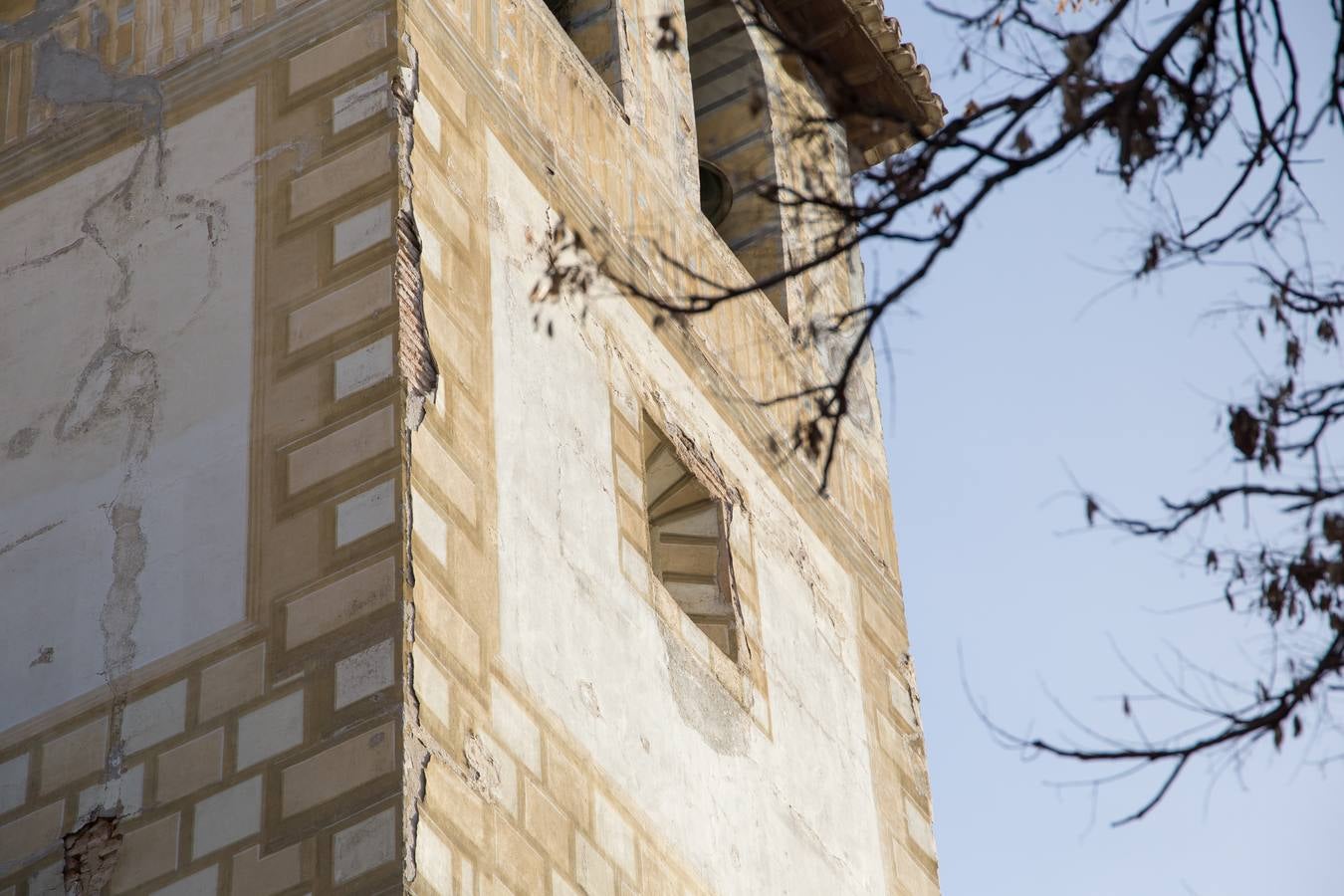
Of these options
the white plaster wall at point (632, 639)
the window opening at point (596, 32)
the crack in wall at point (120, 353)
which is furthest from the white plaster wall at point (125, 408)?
the window opening at point (596, 32)

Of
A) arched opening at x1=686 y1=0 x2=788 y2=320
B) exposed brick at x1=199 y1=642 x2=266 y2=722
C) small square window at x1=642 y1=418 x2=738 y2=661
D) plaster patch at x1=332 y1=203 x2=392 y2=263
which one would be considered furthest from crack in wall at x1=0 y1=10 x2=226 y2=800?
arched opening at x1=686 y1=0 x2=788 y2=320

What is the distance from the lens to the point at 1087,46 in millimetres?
5676

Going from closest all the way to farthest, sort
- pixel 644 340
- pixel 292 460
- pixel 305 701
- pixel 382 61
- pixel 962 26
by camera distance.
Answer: pixel 962 26
pixel 305 701
pixel 292 460
pixel 382 61
pixel 644 340

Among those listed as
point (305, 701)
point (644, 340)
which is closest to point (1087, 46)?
point (305, 701)

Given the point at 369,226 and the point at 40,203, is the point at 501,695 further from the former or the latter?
the point at 40,203

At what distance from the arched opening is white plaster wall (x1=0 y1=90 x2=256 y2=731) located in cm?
386

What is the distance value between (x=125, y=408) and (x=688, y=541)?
256cm

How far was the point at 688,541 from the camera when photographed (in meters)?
11.2

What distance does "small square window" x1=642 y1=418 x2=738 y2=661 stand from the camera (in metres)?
11.0

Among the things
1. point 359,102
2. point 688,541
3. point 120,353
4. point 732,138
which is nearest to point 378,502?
point 120,353

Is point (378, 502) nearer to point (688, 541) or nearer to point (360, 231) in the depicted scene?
point (360, 231)

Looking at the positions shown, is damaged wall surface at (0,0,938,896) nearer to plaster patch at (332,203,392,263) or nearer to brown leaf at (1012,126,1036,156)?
plaster patch at (332,203,392,263)

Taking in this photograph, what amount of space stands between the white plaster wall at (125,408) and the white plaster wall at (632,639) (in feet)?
3.11

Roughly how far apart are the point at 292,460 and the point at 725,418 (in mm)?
2975
